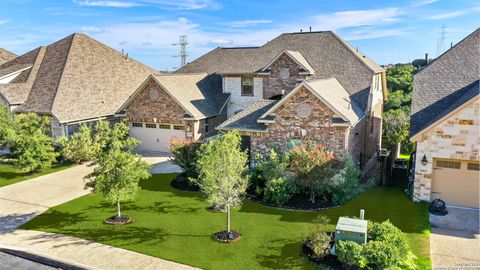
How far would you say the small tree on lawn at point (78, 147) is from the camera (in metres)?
24.4

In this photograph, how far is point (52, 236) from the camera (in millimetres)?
14094

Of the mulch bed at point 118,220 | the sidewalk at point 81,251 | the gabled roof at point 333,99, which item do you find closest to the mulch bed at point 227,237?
the sidewalk at point 81,251

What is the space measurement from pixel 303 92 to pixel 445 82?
7529 millimetres

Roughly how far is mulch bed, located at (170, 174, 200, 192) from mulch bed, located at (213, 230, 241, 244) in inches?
227

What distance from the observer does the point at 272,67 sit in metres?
27.2

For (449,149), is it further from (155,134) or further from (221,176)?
(155,134)

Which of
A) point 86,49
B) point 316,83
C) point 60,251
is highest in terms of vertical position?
point 86,49

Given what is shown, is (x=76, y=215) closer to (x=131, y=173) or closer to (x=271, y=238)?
(x=131, y=173)

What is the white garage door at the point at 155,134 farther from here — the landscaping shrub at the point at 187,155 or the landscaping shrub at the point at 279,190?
the landscaping shrub at the point at 279,190

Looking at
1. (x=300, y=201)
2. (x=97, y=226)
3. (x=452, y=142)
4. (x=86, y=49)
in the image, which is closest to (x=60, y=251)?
(x=97, y=226)

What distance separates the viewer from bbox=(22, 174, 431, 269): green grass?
12141 mm

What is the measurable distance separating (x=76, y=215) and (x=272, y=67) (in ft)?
55.3

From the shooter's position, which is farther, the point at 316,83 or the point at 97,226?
the point at 316,83

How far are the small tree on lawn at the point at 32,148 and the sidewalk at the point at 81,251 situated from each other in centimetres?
840
